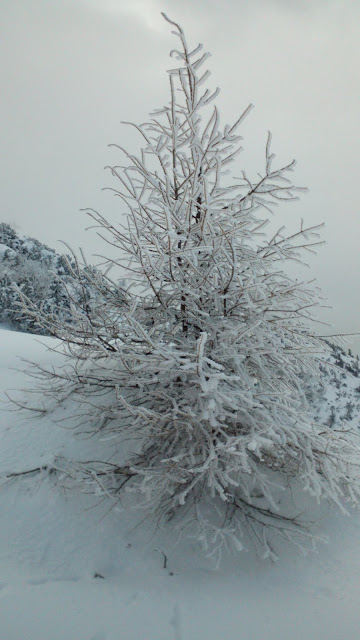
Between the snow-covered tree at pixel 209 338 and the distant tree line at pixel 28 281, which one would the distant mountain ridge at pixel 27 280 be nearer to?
the distant tree line at pixel 28 281

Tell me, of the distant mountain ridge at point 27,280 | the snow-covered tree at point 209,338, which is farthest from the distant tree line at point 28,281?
the snow-covered tree at point 209,338

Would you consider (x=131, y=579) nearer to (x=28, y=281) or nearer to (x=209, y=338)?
(x=209, y=338)

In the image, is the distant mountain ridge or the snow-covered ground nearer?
Result: the snow-covered ground

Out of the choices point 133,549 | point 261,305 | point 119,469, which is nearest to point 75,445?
point 119,469

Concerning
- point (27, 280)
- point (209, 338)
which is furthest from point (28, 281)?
point (209, 338)

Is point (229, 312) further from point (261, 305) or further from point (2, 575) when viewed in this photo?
point (2, 575)

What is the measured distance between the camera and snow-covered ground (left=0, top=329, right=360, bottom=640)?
108 inches

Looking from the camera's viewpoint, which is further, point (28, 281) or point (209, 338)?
point (28, 281)

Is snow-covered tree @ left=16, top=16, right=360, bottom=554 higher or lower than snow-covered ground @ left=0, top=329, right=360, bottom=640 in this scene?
higher

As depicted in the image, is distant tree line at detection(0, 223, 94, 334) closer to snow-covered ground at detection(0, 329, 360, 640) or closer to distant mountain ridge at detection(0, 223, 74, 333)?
distant mountain ridge at detection(0, 223, 74, 333)

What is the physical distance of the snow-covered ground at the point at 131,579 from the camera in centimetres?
275

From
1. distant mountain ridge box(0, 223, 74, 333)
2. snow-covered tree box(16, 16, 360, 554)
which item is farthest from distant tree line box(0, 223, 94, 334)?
snow-covered tree box(16, 16, 360, 554)

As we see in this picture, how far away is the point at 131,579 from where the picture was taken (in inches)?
130

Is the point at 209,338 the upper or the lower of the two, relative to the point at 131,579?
upper
